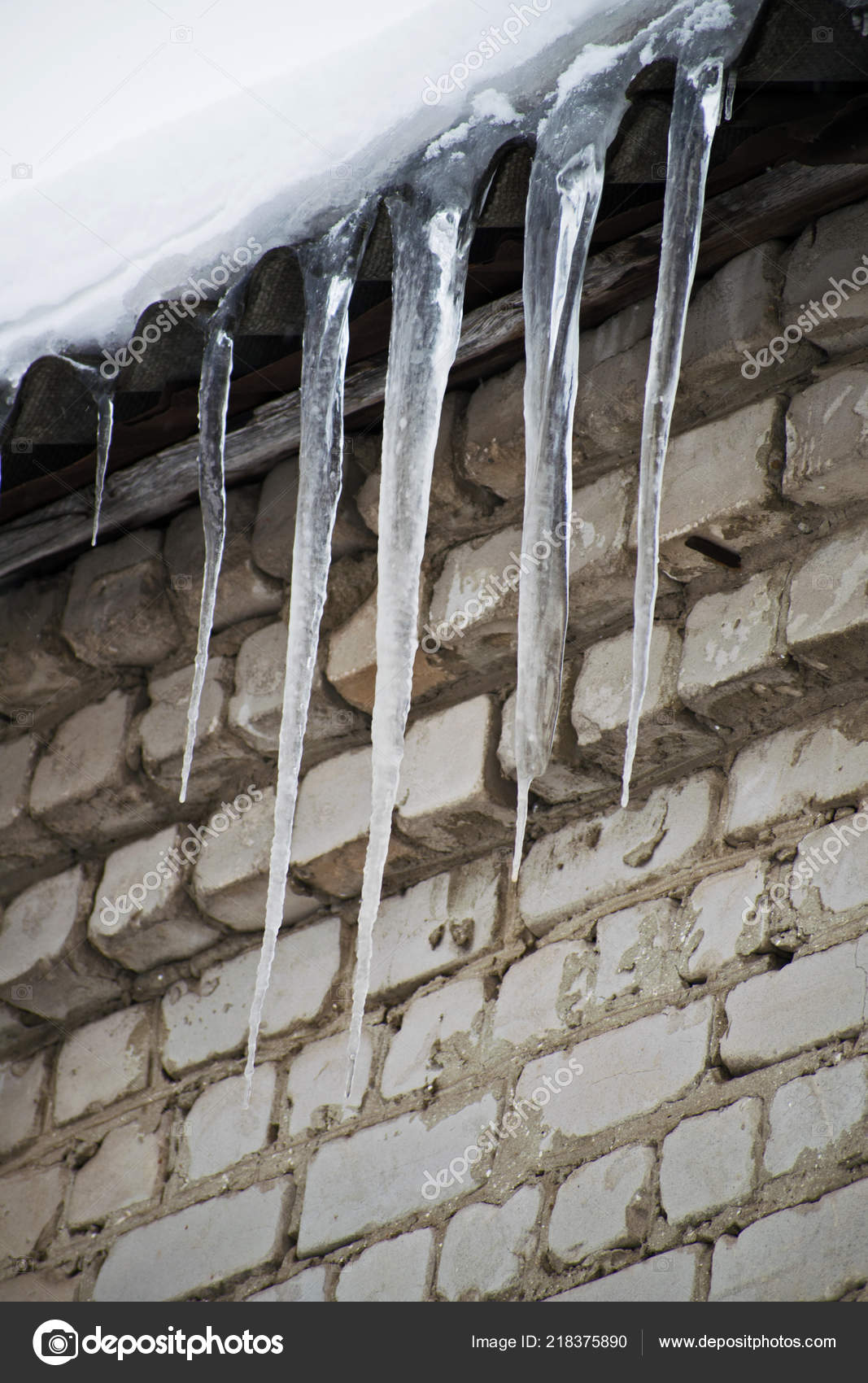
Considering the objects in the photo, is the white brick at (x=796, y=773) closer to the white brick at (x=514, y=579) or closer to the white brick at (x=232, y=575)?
the white brick at (x=514, y=579)

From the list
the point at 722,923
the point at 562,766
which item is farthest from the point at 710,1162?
the point at 562,766

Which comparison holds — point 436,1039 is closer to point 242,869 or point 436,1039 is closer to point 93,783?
point 242,869

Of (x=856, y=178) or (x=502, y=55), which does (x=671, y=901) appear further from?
(x=502, y=55)

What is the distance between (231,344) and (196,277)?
4.8 inches

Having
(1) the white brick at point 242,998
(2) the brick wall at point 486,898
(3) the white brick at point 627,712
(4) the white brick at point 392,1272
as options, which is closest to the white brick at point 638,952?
(2) the brick wall at point 486,898

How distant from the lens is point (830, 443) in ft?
7.48

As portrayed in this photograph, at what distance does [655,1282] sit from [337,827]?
0.99 m

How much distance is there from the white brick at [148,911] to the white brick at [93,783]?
0.07 m

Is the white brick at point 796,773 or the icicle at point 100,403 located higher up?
the icicle at point 100,403

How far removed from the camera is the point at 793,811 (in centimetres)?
229

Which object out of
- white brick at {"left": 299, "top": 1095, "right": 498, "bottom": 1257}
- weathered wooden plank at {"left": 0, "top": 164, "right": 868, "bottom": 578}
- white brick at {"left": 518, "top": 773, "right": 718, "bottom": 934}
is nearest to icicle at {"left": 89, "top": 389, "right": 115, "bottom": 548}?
weathered wooden plank at {"left": 0, "top": 164, "right": 868, "bottom": 578}

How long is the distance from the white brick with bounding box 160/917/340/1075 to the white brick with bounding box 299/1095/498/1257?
0.94 ft
